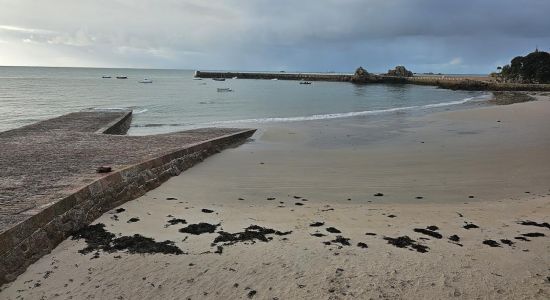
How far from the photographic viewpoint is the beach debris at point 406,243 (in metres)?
4.75

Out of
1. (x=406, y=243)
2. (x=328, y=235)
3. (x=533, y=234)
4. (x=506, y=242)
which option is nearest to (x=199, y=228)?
(x=328, y=235)

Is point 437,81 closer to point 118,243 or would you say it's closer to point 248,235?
point 248,235

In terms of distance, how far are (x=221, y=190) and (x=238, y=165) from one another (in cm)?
240

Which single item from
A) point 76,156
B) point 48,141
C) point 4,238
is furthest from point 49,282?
point 48,141

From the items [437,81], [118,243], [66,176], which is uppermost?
[437,81]

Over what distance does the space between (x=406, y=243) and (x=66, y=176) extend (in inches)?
198

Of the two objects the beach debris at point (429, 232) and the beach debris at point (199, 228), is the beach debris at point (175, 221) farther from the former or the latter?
the beach debris at point (429, 232)

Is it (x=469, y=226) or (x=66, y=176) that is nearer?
(x=469, y=226)

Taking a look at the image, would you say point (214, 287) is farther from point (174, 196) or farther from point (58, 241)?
point (174, 196)

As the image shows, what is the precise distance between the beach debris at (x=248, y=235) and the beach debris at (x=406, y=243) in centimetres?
123

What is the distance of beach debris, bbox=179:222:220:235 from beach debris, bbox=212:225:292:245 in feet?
0.60

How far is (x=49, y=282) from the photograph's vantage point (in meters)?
4.01

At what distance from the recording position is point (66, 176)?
6.57 metres

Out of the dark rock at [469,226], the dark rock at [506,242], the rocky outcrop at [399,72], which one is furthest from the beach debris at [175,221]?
the rocky outcrop at [399,72]
